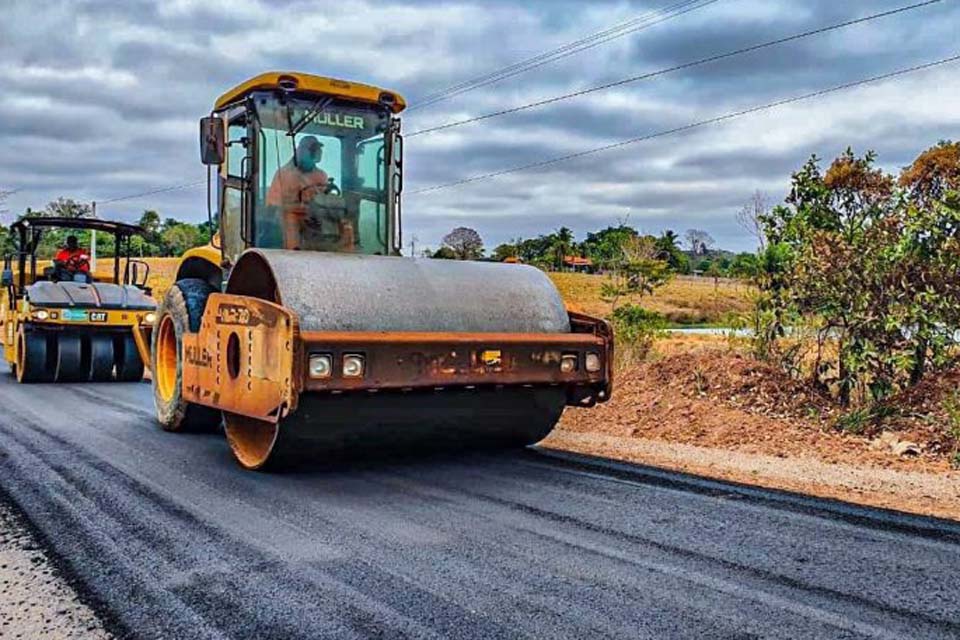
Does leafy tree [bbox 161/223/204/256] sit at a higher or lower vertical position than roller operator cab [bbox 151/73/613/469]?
higher

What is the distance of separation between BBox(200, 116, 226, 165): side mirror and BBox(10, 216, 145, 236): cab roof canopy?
311 inches

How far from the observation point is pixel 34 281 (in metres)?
14.9

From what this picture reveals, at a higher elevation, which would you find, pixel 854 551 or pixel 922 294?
pixel 922 294

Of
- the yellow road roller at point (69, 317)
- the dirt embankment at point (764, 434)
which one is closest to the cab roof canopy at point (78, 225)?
the yellow road roller at point (69, 317)

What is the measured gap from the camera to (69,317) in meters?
13.3

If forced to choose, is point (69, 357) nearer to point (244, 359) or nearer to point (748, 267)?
point (244, 359)

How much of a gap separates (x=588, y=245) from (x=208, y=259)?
61257 mm

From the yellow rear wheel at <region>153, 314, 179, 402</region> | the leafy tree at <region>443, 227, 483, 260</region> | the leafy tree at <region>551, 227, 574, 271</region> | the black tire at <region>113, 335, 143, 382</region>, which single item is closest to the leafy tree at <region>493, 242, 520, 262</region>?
the leafy tree at <region>443, 227, 483, 260</region>

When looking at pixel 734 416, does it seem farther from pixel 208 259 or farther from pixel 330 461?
pixel 208 259

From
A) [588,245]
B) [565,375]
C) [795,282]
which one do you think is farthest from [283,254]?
[588,245]

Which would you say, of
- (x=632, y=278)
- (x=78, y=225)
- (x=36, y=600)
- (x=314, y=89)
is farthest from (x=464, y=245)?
(x=78, y=225)

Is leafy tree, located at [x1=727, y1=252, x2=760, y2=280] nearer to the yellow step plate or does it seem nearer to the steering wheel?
the yellow step plate

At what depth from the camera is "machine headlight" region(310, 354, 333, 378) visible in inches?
203

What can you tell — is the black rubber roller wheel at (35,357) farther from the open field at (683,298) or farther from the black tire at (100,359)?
the open field at (683,298)
